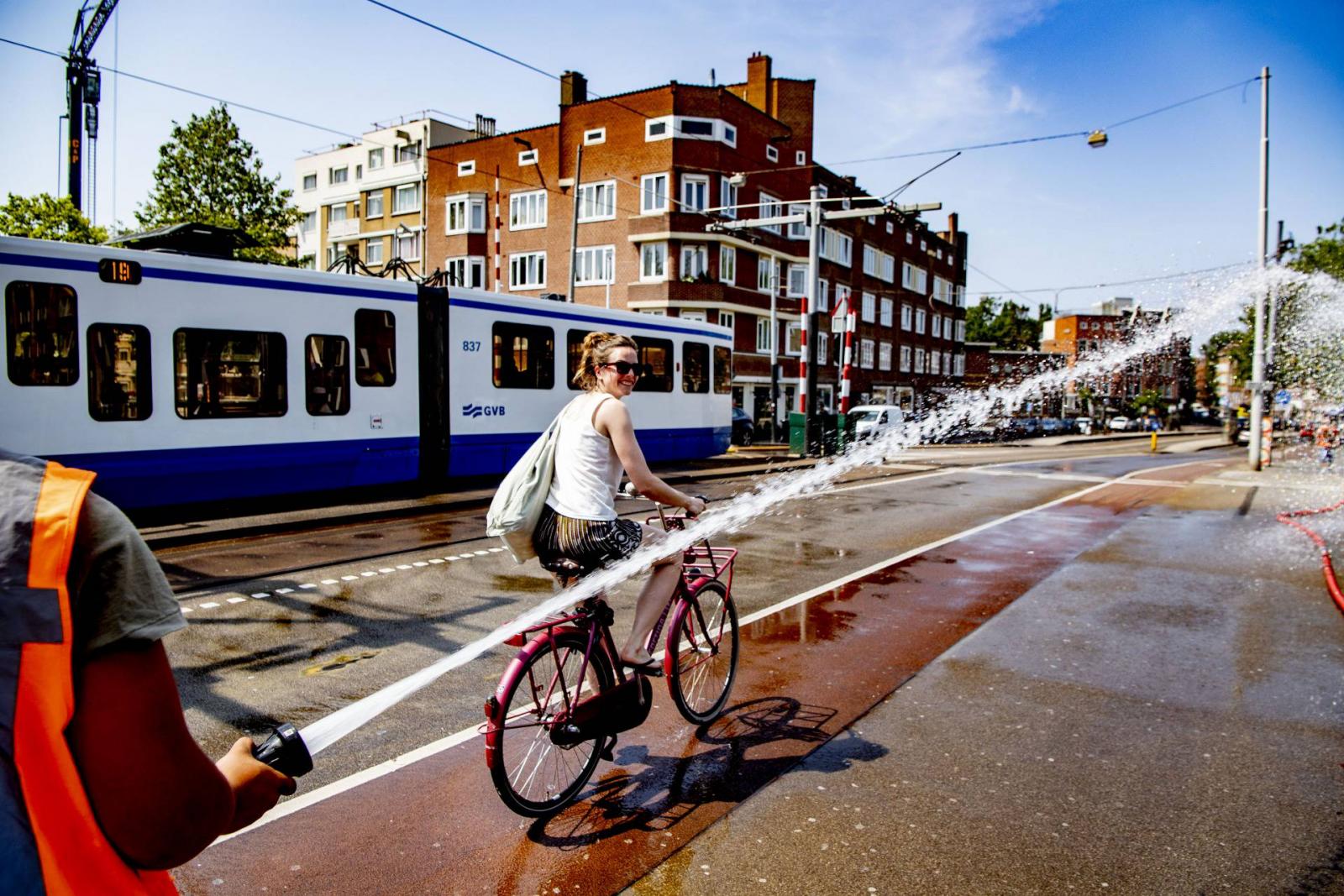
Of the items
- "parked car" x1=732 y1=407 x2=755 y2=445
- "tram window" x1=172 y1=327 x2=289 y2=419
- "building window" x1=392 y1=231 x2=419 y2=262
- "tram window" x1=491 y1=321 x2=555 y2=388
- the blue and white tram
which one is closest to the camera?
the blue and white tram

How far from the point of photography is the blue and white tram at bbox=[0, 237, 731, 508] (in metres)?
9.68

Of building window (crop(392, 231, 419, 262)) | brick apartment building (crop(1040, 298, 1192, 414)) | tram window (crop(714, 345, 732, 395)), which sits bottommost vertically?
tram window (crop(714, 345, 732, 395))

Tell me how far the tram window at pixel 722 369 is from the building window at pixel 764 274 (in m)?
22.0

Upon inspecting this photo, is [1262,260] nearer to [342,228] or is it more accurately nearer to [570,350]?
[570,350]

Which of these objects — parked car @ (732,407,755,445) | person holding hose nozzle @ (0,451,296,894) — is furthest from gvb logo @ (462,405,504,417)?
parked car @ (732,407,755,445)

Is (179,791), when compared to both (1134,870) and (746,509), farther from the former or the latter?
(746,509)

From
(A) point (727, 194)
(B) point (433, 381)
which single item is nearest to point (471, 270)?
(A) point (727, 194)

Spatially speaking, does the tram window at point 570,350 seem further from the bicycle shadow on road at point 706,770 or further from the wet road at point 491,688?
the bicycle shadow on road at point 706,770

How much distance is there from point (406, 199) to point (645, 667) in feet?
175

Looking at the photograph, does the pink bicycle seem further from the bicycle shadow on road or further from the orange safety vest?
the orange safety vest

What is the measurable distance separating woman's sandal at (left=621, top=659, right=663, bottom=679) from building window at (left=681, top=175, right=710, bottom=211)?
120ft

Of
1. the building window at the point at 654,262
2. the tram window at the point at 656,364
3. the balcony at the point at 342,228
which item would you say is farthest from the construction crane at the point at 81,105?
the balcony at the point at 342,228

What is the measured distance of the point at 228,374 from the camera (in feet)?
36.6

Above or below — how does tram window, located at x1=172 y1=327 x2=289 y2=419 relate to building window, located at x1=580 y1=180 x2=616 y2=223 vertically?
below
